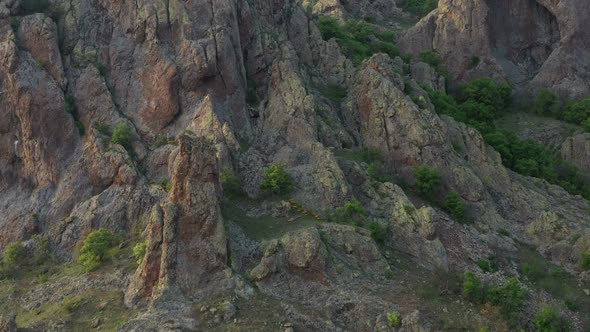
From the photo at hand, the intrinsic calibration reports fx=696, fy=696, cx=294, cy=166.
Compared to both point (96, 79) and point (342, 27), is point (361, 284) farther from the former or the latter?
point (342, 27)

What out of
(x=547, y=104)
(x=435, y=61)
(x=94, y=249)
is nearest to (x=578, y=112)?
(x=547, y=104)

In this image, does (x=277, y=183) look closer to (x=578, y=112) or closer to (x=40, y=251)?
(x=40, y=251)

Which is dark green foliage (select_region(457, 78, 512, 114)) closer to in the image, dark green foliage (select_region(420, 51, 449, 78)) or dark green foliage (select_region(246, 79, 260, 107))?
dark green foliage (select_region(420, 51, 449, 78))

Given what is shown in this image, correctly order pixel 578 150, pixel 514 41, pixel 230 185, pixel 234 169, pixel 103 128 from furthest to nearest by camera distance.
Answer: pixel 514 41
pixel 578 150
pixel 103 128
pixel 234 169
pixel 230 185

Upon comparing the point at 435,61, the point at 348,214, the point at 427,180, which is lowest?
the point at 348,214

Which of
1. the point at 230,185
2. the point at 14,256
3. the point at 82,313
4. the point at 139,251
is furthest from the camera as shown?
the point at 230,185

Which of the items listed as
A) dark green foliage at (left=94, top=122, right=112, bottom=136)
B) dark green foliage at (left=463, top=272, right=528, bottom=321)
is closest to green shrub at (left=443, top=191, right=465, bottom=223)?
dark green foliage at (left=463, top=272, right=528, bottom=321)

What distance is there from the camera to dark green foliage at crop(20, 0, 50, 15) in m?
→ 50.2

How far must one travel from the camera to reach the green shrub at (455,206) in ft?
145

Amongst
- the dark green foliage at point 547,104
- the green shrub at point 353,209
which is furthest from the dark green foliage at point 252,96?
the dark green foliage at point 547,104

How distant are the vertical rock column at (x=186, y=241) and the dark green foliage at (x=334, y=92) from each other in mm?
18625

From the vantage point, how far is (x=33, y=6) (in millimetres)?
50562

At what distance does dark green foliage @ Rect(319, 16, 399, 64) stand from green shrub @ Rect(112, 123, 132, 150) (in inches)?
924

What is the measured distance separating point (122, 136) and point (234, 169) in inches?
300
